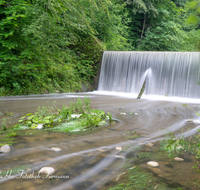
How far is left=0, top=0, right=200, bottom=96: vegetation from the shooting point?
6.49 m

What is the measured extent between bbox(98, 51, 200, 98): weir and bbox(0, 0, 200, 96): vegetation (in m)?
1.21

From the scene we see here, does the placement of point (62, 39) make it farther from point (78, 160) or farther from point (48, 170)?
point (48, 170)

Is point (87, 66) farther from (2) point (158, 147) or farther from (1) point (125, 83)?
(2) point (158, 147)

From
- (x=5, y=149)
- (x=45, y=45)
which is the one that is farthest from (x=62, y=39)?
(x=5, y=149)

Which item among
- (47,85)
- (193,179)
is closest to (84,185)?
(193,179)

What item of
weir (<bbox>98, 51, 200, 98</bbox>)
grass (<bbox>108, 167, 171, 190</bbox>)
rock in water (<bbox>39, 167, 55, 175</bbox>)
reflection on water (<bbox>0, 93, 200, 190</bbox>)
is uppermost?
weir (<bbox>98, 51, 200, 98</bbox>)

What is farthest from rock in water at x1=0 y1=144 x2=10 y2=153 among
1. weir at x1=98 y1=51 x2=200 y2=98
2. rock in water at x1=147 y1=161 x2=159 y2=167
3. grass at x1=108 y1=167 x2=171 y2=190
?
weir at x1=98 y1=51 x2=200 y2=98

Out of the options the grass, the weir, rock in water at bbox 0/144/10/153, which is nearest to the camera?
the grass

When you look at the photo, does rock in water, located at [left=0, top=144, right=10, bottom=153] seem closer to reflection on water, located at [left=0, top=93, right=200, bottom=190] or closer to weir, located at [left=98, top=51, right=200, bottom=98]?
reflection on water, located at [left=0, top=93, right=200, bottom=190]

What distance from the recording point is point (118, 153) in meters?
2.30

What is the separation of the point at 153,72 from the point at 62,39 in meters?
7.30

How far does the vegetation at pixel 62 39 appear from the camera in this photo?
6.49m

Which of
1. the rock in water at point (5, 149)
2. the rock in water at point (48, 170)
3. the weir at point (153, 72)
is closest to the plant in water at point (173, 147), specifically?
the rock in water at point (48, 170)

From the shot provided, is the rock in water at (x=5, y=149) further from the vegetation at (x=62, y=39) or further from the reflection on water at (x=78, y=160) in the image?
the vegetation at (x=62, y=39)
